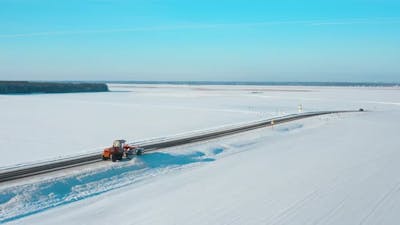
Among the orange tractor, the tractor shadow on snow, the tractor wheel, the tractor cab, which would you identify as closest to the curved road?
the orange tractor

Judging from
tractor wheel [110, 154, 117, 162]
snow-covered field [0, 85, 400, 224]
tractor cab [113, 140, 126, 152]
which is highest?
tractor cab [113, 140, 126, 152]

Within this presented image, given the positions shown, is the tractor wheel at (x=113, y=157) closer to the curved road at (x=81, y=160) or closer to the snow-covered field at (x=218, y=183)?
the snow-covered field at (x=218, y=183)

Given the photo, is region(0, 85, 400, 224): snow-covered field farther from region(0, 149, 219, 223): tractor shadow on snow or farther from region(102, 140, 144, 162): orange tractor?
region(102, 140, 144, 162): orange tractor

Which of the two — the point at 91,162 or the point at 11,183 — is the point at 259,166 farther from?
the point at 11,183

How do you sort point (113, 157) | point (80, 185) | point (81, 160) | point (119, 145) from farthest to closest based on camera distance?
point (119, 145) → point (81, 160) → point (113, 157) → point (80, 185)

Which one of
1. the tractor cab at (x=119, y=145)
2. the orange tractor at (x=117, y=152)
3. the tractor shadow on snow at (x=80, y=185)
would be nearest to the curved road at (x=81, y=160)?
the orange tractor at (x=117, y=152)

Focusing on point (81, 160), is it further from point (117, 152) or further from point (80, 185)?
point (80, 185)

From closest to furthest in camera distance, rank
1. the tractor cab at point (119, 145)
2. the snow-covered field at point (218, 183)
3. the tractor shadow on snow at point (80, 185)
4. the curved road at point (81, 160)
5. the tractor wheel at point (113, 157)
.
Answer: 1. the snow-covered field at point (218, 183)
2. the tractor shadow on snow at point (80, 185)
3. the curved road at point (81, 160)
4. the tractor wheel at point (113, 157)
5. the tractor cab at point (119, 145)

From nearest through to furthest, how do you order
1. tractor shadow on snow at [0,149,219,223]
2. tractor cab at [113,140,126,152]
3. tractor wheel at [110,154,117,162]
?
tractor shadow on snow at [0,149,219,223] < tractor wheel at [110,154,117,162] < tractor cab at [113,140,126,152]

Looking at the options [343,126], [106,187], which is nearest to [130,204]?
[106,187]

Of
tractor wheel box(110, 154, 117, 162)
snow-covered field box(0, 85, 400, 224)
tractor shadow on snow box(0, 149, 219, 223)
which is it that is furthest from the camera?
tractor wheel box(110, 154, 117, 162)

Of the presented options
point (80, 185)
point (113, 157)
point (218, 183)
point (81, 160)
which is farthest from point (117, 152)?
point (218, 183)
